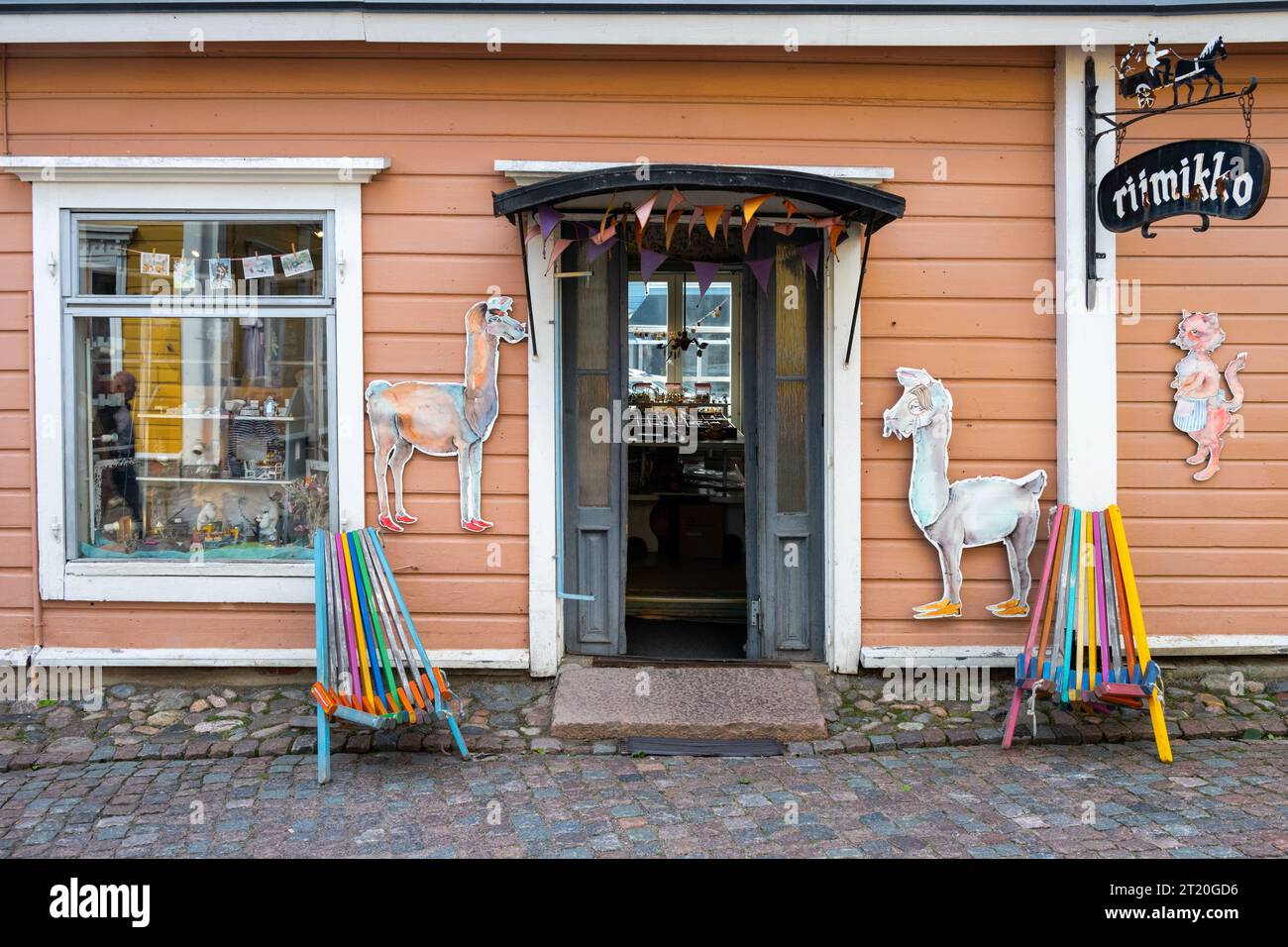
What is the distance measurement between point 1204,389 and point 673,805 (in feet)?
12.1

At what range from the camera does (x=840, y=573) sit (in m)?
5.73

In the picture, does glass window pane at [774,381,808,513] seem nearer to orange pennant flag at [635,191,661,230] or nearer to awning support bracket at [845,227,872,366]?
awning support bracket at [845,227,872,366]

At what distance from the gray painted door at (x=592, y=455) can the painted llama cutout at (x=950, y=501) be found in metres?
1.53

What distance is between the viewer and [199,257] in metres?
5.68

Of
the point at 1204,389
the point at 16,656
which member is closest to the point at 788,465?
the point at 1204,389

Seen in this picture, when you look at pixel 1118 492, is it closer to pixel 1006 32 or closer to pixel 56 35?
pixel 1006 32

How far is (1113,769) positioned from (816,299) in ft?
9.21

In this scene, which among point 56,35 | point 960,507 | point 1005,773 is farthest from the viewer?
point 960,507

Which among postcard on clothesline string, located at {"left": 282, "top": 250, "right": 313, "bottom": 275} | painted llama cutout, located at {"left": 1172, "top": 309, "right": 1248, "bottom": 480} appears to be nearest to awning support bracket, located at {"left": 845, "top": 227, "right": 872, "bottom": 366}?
painted llama cutout, located at {"left": 1172, "top": 309, "right": 1248, "bottom": 480}

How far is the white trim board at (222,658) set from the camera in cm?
565

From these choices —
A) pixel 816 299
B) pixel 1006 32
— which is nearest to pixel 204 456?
pixel 816 299

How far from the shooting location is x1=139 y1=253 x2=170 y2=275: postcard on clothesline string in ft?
18.6

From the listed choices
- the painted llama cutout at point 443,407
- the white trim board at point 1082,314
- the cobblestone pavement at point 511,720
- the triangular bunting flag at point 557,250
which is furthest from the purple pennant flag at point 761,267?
the cobblestone pavement at point 511,720

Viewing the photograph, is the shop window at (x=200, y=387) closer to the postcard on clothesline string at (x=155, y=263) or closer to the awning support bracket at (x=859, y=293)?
the postcard on clothesline string at (x=155, y=263)
